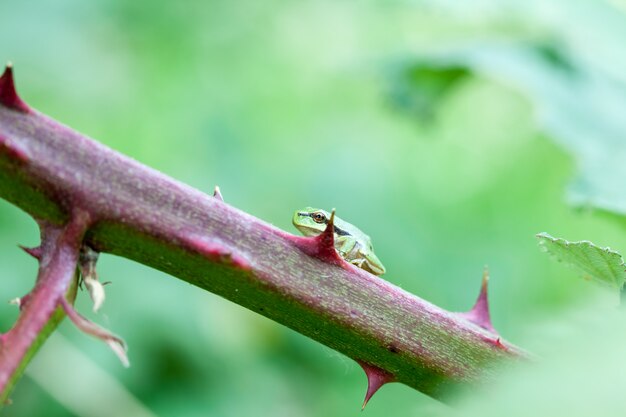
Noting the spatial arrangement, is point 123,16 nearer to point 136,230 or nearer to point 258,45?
point 258,45

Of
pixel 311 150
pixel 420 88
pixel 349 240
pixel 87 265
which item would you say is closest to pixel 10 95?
pixel 87 265

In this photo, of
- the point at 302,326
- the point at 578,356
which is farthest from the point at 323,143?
the point at 578,356

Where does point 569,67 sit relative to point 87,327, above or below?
above

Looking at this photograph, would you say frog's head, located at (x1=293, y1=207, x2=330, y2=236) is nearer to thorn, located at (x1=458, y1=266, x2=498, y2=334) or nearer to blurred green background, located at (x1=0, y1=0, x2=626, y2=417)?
blurred green background, located at (x1=0, y1=0, x2=626, y2=417)

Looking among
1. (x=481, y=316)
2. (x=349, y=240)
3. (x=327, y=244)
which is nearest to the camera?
(x=327, y=244)

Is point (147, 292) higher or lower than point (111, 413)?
higher

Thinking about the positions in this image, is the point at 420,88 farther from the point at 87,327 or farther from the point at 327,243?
the point at 87,327

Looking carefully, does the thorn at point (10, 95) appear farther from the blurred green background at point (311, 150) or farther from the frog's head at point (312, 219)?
the frog's head at point (312, 219)

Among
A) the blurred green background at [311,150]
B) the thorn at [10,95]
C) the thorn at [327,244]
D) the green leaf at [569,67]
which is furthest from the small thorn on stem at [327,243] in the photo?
the green leaf at [569,67]
